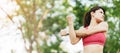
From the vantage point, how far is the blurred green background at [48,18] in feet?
56.1

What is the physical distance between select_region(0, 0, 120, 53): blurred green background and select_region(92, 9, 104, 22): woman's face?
1263 centimetres

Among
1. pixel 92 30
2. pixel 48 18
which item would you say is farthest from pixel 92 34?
pixel 48 18

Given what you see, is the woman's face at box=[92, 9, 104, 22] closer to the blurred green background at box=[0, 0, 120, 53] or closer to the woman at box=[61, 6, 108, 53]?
the woman at box=[61, 6, 108, 53]

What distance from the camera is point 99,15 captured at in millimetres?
3615

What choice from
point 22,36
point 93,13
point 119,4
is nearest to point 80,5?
point 119,4

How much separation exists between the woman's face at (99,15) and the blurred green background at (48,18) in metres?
12.6

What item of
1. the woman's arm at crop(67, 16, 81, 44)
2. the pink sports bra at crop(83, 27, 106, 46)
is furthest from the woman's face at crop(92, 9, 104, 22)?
the woman's arm at crop(67, 16, 81, 44)

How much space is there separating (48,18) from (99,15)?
15.5m

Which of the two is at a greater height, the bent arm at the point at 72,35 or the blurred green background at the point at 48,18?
the blurred green background at the point at 48,18

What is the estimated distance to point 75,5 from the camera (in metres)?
18.1

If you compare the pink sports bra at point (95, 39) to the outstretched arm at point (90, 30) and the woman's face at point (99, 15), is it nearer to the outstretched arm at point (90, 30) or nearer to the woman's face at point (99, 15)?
the outstretched arm at point (90, 30)

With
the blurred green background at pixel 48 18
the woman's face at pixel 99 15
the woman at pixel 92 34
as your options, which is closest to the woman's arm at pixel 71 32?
the woman at pixel 92 34

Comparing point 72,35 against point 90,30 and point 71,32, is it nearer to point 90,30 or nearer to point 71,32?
point 71,32

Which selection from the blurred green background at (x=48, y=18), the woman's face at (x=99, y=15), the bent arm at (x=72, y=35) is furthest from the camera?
the blurred green background at (x=48, y=18)
